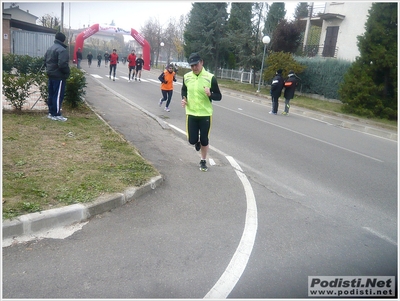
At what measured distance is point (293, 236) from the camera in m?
4.54

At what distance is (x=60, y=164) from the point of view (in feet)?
20.1

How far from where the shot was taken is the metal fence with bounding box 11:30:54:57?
89.8 ft

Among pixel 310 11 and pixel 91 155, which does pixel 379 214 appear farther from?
pixel 310 11

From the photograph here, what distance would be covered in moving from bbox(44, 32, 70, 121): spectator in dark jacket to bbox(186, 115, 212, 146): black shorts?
399 centimetres

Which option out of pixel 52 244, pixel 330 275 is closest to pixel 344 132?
pixel 330 275

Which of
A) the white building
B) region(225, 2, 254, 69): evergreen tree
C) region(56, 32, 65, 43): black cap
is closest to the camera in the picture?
region(56, 32, 65, 43): black cap

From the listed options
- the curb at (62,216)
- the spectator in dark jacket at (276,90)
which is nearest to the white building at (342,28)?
the spectator in dark jacket at (276,90)

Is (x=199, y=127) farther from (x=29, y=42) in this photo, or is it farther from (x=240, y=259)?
(x=29, y=42)

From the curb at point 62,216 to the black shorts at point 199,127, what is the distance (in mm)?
1898

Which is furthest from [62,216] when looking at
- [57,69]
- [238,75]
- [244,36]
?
[238,75]

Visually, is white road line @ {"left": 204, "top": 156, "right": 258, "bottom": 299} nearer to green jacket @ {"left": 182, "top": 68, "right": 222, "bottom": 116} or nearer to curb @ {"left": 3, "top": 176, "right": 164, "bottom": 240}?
curb @ {"left": 3, "top": 176, "right": 164, "bottom": 240}

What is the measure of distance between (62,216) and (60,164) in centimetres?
195

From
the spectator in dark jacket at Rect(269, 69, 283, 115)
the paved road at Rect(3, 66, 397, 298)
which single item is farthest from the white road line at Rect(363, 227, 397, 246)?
the spectator in dark jacket at Rect(269, 69, 283, 115)

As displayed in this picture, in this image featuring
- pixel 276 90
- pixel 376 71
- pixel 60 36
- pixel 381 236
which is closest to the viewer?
pixel 381 236
